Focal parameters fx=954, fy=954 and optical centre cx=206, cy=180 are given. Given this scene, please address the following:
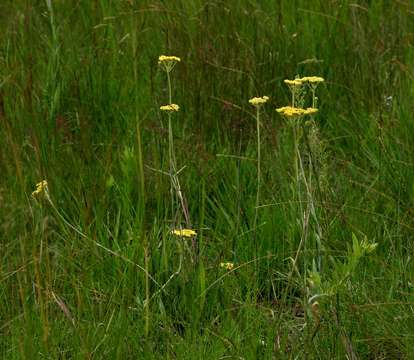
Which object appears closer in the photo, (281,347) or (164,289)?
(281,347)

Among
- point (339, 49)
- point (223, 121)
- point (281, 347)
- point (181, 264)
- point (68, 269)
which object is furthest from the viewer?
point (339, 49)

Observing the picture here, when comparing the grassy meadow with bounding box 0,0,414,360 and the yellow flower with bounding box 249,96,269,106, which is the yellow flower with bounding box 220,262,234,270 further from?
the yellow flower with bounding box 249,96,269,106

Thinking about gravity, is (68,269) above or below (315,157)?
below

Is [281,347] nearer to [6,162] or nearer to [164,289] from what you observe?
[164,289]

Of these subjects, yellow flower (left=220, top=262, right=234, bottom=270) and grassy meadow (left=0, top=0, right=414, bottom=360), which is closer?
grassy meadow (left=0, top=0, right=414, bottom=360)

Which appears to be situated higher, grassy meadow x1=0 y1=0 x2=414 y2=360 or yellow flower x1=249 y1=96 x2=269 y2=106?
yellow flower x1=249 y1=96 x2=269 y2=106

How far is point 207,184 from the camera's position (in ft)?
9.53

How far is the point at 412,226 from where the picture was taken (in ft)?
8.49

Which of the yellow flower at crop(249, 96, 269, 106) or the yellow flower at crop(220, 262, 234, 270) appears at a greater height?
the yellow flower at crop(249, 96, 269, 106)

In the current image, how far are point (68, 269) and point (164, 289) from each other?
0.28m

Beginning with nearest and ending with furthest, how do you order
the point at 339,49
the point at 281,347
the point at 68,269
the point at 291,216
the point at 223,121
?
the point at 281,347, the point at 68,269, the point at 291,216, the point at 223,121, the point at 339,49

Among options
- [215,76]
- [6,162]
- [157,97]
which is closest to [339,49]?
[215,76]

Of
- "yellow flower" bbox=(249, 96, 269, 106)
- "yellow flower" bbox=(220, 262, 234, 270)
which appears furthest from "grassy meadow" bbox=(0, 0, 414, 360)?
"yellow flower" bbox=(249, 96, 269, 106)

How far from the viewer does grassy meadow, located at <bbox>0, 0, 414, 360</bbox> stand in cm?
212
